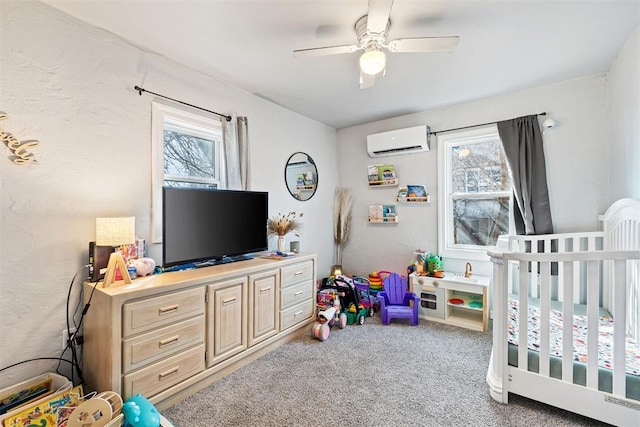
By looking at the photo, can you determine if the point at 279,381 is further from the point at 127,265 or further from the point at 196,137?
the point at 196,137

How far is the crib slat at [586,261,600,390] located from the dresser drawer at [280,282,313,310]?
202cm

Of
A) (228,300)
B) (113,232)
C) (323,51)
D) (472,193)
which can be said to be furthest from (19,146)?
(472,193)

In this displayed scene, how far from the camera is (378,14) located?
4.71 feet

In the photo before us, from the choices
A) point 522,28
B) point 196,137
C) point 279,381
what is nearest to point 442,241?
point 522,28

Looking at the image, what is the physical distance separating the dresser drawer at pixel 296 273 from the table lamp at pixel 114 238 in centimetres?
119

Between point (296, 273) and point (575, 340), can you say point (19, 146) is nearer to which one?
point (296, 273)

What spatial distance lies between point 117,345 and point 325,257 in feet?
8.73

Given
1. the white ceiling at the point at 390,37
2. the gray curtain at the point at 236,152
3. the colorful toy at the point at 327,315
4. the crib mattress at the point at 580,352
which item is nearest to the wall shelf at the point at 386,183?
the white ceiling at the point at 390,37

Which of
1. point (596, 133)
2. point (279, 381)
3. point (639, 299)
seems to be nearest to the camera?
point (639, 299)

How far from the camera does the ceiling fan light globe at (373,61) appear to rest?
1.64 meters

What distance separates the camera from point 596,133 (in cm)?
248

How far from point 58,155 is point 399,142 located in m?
3.15

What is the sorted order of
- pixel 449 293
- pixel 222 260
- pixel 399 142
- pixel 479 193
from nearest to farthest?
1. pixel 222 260
2. pixel 449 293
3. pixel 479 193
4. pixel 399 142

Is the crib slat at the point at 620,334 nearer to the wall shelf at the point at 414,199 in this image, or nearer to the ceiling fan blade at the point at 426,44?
the ceiling fan blade at the point at 426,44
